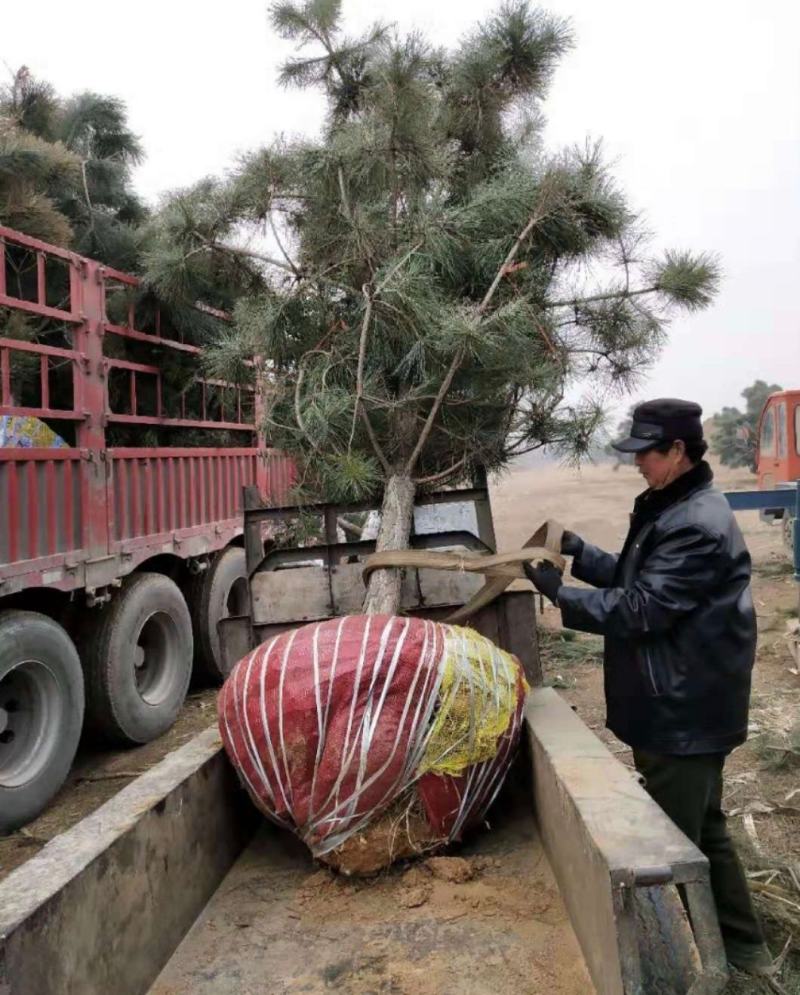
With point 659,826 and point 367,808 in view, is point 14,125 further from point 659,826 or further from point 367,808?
point 659,826

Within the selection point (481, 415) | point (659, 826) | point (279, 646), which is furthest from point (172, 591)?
point (659, 826)

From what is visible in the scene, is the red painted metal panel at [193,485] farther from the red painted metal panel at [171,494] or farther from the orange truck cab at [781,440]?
the orange truck cab at [781,440]

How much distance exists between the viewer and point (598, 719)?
4766 millimetres

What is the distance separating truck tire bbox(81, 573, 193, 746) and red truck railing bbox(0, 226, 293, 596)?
239 mm

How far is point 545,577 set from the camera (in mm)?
2402

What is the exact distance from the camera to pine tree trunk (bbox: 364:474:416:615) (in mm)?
2883

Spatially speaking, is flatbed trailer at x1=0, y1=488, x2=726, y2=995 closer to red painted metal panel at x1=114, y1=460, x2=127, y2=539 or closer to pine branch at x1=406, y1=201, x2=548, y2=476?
pine branch at x1=406, y1=201, x2=548, y2=476

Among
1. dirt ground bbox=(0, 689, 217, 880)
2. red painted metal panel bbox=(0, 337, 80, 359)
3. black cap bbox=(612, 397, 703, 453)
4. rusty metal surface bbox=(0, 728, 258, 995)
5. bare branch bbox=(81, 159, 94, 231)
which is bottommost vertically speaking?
dirt ground bbox=(0, 689, 217, 880)

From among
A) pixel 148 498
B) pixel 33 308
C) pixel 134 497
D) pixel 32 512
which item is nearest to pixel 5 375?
pixel 33 308

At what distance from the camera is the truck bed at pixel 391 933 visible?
176cm

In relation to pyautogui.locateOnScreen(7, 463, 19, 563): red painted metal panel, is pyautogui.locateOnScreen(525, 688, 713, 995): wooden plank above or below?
below

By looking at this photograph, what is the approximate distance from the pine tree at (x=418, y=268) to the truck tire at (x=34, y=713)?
135cm

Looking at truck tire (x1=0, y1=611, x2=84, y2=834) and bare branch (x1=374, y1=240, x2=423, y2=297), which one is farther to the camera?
truck tire (x1=0, y1=611, x2=84, y2=834)

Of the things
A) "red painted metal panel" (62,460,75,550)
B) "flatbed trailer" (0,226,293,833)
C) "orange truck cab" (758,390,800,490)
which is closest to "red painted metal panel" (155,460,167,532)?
"flatbed trailer" (0,226,293,833)
